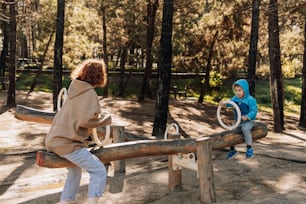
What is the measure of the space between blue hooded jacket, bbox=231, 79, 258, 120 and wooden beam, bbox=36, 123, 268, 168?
35cm

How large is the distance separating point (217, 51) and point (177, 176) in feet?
56.5

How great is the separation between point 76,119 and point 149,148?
158cm

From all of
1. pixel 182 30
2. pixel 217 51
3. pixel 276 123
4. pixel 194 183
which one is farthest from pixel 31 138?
pixel 217 51

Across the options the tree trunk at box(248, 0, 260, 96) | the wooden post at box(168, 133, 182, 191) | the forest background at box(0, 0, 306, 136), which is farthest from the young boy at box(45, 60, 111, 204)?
the forest background at box(0, 0, 306, 136)

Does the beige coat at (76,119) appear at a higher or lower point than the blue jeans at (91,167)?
higher

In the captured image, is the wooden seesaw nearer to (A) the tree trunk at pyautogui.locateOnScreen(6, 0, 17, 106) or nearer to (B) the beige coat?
(B) the beige coat

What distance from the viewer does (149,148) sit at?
5.62m

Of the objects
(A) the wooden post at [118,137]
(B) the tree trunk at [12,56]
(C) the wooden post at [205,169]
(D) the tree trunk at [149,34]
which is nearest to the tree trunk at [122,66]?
(D) the tree trunk at [149,34]

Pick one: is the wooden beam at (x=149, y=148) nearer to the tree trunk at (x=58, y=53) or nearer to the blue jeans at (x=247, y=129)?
the blue jeans at (x=247, y=129)

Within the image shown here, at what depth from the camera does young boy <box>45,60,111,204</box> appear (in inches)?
170

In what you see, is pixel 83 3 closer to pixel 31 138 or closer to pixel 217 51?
pixel 217 51

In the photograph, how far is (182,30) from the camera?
21547mm

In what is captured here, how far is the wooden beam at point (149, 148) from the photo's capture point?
15.2ft

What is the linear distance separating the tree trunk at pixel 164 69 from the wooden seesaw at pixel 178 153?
5.99 metres
